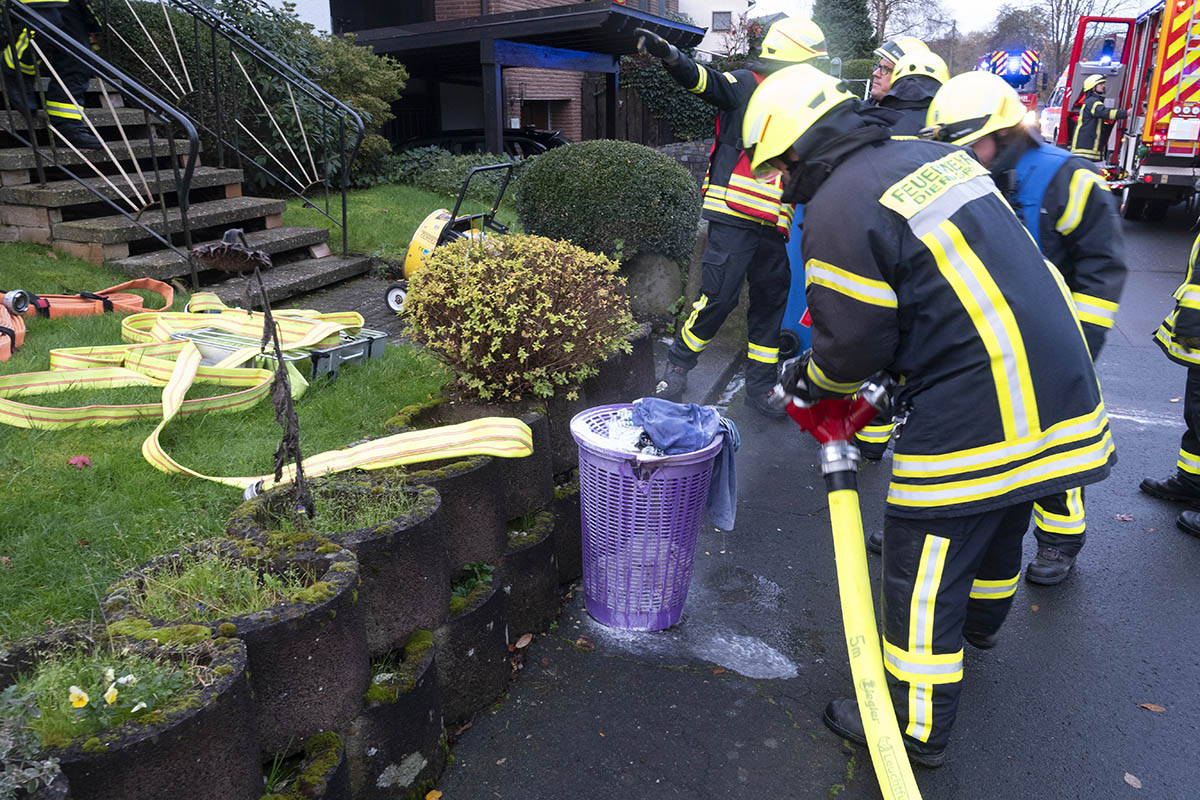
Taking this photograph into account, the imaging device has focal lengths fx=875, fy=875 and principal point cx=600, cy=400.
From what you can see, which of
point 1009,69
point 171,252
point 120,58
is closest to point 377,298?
point 171,252

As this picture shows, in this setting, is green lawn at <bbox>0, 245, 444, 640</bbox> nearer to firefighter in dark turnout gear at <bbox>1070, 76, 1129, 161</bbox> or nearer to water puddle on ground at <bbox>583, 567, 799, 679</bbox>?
water puddle on ground at <bbox>583, 567, 799, 679</bbox>

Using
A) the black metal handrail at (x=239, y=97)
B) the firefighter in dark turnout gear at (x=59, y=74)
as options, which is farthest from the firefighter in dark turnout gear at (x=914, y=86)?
the firefighter in dark turnout gear at (x=59, y=74)

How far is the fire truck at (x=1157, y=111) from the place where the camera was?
1204 cm

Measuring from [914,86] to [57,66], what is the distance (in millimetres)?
6146

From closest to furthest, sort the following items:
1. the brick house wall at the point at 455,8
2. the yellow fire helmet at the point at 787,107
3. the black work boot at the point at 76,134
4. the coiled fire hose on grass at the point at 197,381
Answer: the yellow fire helmet at the point at 787,107
the coiled fire hose on grass at the point at 197,381
the black work boot at the point at 76,134
the brick house wall at the point at 455,8

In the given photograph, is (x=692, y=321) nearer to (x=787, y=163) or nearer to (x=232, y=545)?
(x=787, y=163)

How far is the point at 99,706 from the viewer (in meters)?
1.66

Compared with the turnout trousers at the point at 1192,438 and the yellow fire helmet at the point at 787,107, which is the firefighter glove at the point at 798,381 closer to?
the yellow fire helmet at the point at 787,107

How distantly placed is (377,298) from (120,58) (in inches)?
149

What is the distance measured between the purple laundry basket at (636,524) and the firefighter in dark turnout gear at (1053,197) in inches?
58.2

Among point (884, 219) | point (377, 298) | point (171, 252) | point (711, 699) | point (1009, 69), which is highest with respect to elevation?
point (1009, 69)

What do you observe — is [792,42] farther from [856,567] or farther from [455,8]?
[455,8]

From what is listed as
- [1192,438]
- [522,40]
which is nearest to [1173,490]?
[1192,438]

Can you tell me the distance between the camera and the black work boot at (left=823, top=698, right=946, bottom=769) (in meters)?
2.66
